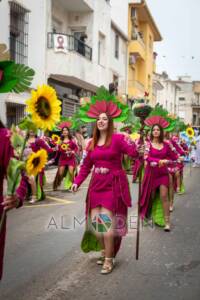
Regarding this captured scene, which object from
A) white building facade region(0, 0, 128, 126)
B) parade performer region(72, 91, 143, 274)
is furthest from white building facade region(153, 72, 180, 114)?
parade performer region(72, 91, 143, 274)

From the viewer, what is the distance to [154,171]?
8.23 m

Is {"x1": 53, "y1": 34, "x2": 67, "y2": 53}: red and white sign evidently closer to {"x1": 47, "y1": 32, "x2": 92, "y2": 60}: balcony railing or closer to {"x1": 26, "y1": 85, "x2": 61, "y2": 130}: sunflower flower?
{"x1": 47, "y1": 32, "x2": 92, "y2": 60}: balcony railing

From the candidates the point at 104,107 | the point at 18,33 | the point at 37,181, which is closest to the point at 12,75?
the point at 104,107

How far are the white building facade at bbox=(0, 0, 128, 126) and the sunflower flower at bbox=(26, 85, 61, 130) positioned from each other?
960 cm

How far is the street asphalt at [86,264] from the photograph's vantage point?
4.95 meters

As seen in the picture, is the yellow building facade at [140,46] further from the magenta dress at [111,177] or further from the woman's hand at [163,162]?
the magenta dress at [111,177]

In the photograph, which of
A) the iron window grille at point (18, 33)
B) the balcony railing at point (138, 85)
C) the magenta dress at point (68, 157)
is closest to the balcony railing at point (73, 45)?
the iron window grille at point (18, 33)

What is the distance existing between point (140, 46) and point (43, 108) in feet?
106

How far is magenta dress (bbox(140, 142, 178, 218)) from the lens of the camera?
820 centimetres

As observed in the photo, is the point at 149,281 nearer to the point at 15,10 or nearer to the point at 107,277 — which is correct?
the point at 107,277

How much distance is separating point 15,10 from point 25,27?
3.03 feet

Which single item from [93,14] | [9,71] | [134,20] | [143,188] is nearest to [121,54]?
[134,20]

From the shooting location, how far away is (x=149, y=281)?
17.6ft

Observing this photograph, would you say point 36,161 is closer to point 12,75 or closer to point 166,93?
point 12,75
